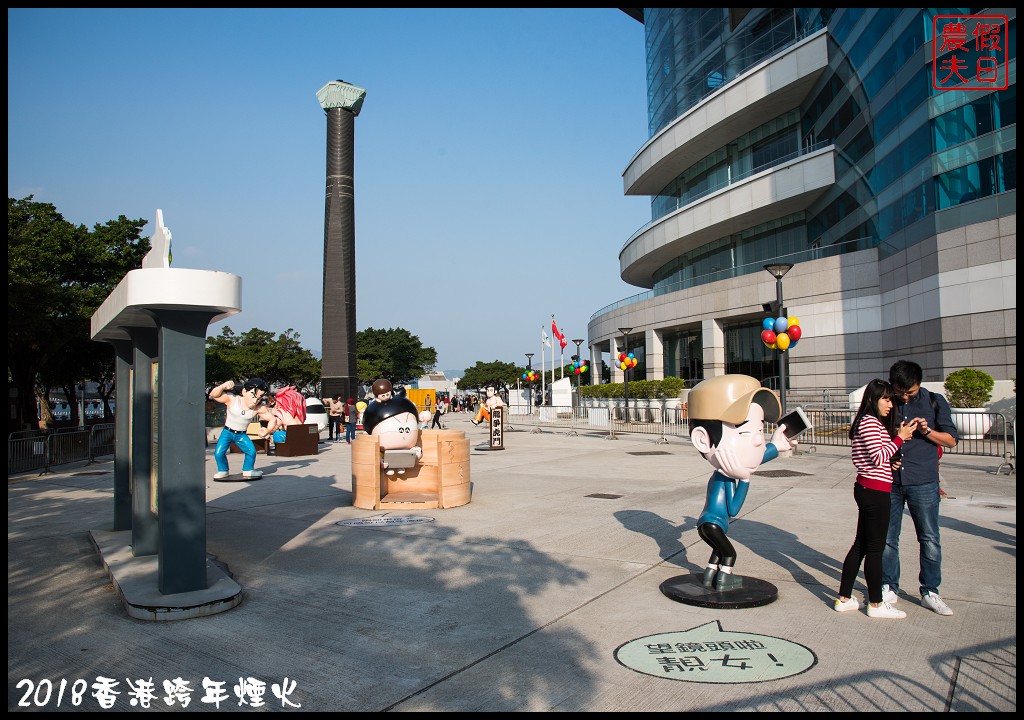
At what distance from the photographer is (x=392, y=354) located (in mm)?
86938

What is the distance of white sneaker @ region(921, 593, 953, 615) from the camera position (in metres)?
5.39

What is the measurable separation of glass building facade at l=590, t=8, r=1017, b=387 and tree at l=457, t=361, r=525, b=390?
6110cm

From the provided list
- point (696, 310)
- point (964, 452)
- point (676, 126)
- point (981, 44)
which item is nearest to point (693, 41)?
point (676, 126)

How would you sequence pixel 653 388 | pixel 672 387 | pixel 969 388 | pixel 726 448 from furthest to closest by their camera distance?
pixel 653 388, pixel 672 387, pixel 969 388, pixel 726 448

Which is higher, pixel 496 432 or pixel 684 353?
pixel 684 353

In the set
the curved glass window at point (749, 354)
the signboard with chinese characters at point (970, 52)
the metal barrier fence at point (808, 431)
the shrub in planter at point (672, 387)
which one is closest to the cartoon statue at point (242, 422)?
the metal barrier fence at point (808, 431)

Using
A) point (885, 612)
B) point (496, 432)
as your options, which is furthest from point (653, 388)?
point (885, 612)

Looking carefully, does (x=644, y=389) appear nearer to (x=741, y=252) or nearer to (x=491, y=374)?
(x=741, y=252)

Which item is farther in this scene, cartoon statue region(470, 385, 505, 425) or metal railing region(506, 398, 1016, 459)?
cartoon statue region(470, 385, 505, 425)

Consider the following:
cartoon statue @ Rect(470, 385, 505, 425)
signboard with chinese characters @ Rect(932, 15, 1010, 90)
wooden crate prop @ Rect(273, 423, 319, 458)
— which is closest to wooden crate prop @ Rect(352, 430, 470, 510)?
wooden crate prop @ Rect(273, 423, 319, 458)

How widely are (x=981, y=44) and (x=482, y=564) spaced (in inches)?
1012

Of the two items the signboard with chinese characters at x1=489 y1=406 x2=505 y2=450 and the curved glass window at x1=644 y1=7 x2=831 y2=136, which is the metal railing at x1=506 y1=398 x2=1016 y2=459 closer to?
the signboard with chinese characters at x1=489 y1=406 x2=505 y2=450

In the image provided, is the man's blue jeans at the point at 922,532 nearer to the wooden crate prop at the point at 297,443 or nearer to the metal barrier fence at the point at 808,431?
the metal barrier fence at the point at 808,431

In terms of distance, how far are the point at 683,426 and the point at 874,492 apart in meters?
25.2
